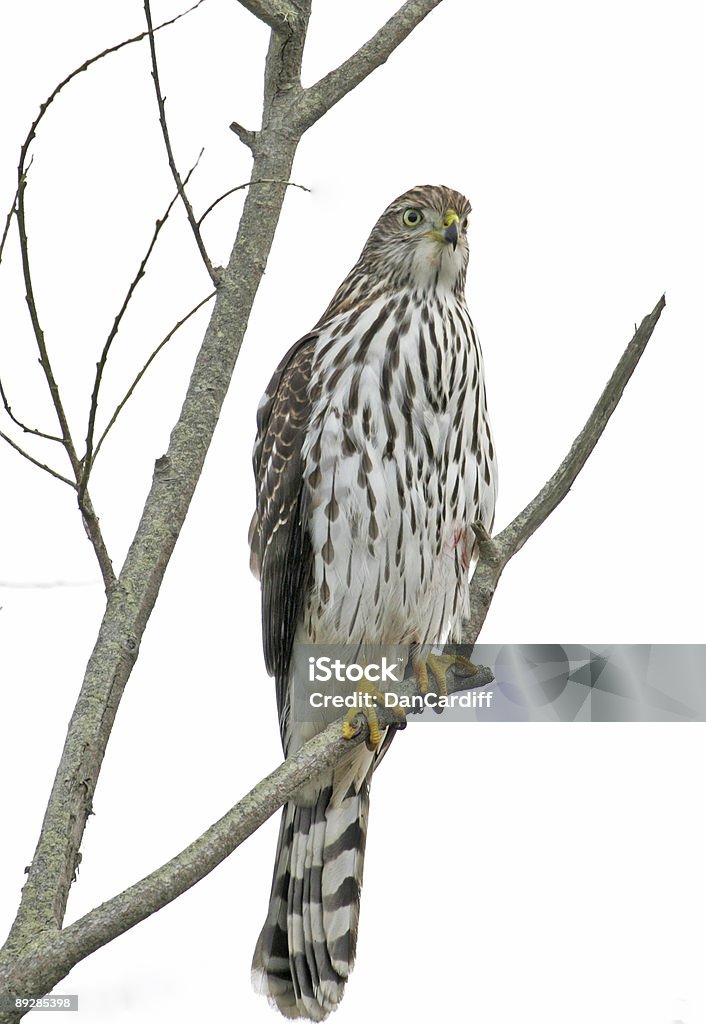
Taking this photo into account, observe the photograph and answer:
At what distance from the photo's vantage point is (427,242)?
180 inches

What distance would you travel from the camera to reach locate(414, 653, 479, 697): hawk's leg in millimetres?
4406

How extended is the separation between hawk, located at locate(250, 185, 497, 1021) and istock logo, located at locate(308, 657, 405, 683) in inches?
3.9

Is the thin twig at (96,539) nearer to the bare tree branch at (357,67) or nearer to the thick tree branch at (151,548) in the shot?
the thick tree branch at (151,548)

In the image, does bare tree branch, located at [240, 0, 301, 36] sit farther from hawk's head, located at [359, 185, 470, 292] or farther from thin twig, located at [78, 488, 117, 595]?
thin twig, located at [78, 488, 117, 595]

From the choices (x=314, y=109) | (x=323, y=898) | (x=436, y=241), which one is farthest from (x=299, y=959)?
(x=314, y=109)

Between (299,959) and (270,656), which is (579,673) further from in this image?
(299,959)

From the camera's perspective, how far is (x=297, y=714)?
4.82m

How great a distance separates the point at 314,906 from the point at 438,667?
40.6 inches

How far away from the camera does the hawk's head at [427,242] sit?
4.55 meters

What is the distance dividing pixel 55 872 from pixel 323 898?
5.64 feet

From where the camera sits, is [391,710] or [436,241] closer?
[391,710]

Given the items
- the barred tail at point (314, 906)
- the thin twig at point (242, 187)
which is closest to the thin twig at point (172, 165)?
the thin twig at point (242, 187)

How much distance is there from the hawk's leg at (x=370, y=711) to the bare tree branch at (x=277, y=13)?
2.19m

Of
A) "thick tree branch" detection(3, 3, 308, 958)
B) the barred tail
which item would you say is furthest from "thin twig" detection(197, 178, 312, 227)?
the barred tail
